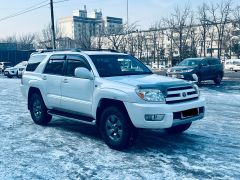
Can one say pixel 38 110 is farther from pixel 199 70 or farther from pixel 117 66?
pixel 199 70

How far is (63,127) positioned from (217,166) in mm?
4132

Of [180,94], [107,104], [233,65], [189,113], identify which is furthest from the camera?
[233,65]

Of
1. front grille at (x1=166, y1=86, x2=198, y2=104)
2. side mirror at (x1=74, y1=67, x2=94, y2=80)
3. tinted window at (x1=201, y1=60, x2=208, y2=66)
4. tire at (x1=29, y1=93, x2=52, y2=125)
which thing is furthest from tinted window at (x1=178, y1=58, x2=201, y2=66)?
side mirror at (x1=74, y1=67, x2=94, y2=80)

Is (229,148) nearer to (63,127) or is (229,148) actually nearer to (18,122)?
(63,127)

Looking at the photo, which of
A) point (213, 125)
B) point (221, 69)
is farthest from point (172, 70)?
point (213, 125)

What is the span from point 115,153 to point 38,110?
3.13 m

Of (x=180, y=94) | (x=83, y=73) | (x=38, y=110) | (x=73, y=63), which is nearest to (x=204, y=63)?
(x=38, y=110)

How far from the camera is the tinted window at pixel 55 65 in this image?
7.18m

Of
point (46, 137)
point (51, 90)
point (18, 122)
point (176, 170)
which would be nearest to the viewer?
point (176, 170)

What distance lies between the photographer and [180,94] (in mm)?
5590

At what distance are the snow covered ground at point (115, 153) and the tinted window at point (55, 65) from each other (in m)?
1.39

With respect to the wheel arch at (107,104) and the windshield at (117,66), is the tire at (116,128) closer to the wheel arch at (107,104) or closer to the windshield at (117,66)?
the wheel arch at (107,104)

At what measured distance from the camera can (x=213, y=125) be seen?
7.65 meters

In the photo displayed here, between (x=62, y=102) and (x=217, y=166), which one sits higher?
(x=62, y=102)
